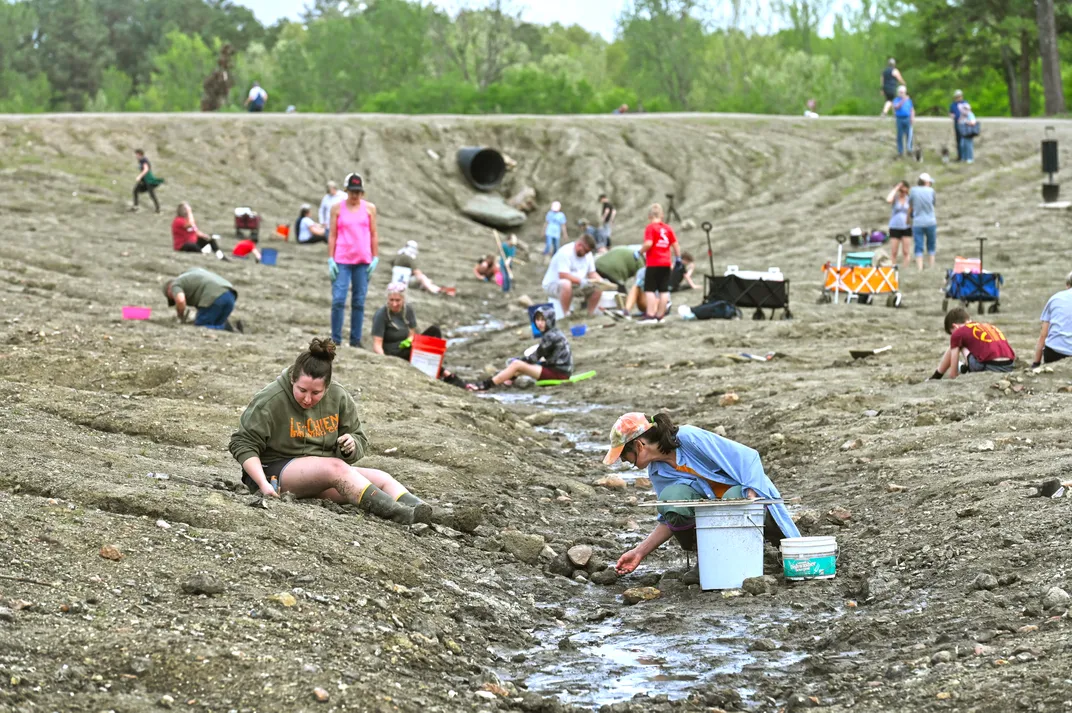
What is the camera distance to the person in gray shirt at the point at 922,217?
23156 millimetres

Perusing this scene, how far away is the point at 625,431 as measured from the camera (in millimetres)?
7746

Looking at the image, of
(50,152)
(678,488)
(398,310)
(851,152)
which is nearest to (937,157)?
(851,152)

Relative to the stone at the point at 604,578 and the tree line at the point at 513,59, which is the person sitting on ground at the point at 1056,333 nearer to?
the stone at the point at 604,578

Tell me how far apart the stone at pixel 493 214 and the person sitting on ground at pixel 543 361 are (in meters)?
20.0

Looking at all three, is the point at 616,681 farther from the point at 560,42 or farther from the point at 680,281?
the point at 560,42

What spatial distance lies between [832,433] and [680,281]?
36.1 feet

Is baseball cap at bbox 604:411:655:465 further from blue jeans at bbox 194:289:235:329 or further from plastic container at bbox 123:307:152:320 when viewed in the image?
plastic container at bbox 123:307:152:320

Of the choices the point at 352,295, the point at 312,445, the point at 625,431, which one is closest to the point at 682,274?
the point at 352,295

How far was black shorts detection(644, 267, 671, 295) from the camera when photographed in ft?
63.4

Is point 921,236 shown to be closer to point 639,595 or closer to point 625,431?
point 639,595

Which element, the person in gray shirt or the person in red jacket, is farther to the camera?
the person in gray shirt

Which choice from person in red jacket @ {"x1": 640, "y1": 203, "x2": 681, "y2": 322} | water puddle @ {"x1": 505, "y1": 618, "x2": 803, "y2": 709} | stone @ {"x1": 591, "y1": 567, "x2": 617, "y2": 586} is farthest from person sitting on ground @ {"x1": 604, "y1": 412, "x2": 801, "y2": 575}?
person in red jacket @ {"x1": 640, "y1": 203, "x2": 681, "y2": 322}

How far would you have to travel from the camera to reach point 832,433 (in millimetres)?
12102

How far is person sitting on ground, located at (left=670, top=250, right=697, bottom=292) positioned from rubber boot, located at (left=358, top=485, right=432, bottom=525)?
45.9 feet
